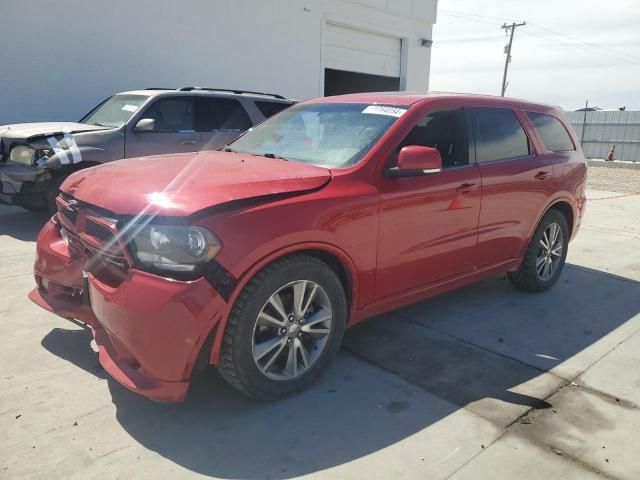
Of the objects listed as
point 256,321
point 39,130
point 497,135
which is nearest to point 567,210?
point 497,135

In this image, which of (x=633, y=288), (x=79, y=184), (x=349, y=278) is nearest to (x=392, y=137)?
(x=349, y=278)

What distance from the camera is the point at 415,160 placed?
3.33m

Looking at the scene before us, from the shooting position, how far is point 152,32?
1115cm

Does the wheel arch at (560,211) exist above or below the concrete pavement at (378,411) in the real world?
above

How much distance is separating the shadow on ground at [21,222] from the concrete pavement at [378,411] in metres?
2.52

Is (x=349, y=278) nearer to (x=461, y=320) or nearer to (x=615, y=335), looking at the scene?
(x=461, y=320)

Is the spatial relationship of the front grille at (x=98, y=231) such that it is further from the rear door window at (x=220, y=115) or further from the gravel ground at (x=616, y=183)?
the gravel ground at (x=616, y=183)

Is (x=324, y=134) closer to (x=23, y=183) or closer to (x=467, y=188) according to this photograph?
(x=467, y=188)

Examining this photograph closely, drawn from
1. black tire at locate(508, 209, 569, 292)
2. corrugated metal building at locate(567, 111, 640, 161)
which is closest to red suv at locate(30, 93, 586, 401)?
black tire at locate(508, 209, 569, 292)

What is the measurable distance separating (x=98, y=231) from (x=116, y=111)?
529 cm

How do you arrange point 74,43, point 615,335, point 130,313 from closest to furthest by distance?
point 130,313, point 615,335, point 74,43

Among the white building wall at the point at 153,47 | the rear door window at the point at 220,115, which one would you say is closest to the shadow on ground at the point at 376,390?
the rear door window at the point at 220,115

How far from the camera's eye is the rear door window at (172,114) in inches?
292

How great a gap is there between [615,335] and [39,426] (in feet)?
13.0
